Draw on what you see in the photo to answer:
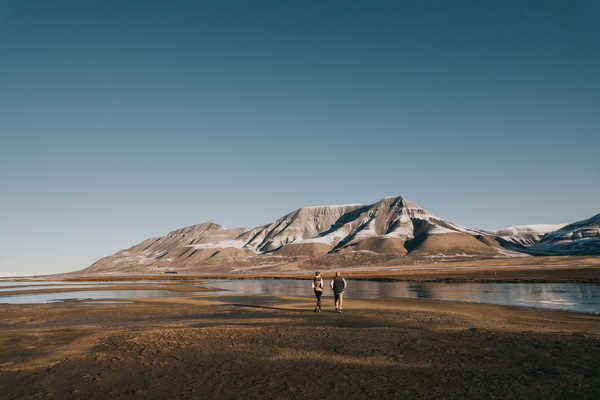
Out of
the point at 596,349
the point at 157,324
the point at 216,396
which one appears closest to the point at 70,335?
the point at 157,324

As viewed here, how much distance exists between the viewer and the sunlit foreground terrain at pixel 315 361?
9.61m

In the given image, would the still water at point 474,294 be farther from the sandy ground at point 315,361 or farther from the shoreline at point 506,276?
the sandy ground at point 315,361

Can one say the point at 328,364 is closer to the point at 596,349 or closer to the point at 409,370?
the point at 409,370

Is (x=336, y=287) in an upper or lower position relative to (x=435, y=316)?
upper

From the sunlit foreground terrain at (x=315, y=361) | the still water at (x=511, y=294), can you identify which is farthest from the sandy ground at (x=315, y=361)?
the still water at (x=511, y=294)

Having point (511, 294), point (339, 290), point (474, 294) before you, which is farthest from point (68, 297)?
point (511, 294)

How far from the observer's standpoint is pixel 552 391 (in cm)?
904

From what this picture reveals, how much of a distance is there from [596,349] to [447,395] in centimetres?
→ 750

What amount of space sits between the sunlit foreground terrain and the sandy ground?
1.4 inches

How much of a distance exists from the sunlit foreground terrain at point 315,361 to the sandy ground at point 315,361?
4 cm

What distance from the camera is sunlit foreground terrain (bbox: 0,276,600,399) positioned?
9609 millimetres

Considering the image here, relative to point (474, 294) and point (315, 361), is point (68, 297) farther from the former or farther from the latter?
point (474, 294)

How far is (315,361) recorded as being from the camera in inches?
482

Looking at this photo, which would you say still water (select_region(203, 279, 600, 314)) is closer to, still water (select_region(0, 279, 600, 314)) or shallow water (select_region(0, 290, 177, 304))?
still water (select_region(0, 279, 600, 314))
